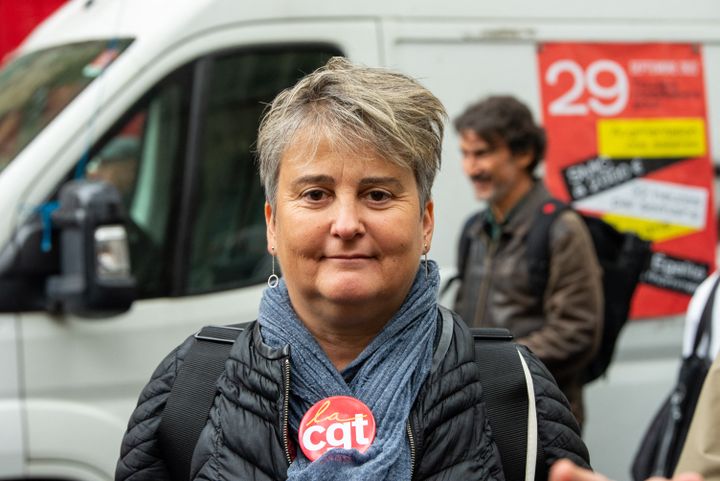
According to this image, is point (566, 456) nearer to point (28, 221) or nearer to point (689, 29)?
point (28, 221)

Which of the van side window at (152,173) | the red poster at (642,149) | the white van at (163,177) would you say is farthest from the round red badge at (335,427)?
the red poster at (642,149)

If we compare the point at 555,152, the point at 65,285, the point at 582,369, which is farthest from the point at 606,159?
the point at 65,285

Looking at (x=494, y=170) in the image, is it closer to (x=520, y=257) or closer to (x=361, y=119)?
(x=520, y=257)

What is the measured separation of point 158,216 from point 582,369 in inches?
60.0

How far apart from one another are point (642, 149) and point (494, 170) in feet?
2.79

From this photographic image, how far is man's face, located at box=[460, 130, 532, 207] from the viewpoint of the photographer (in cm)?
430

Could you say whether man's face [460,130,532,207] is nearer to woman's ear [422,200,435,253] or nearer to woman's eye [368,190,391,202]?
woman's ear [422,200,435,253]

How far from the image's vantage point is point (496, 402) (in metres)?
2.16

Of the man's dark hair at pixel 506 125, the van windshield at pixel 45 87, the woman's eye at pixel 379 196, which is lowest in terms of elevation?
the woman's eye at pixel 379 196

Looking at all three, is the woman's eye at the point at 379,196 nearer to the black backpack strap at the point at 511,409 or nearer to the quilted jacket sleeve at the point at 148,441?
the black backpack strap at the point at 511,409

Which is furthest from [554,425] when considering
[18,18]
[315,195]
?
[18,18]

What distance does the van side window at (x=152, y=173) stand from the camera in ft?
13.9

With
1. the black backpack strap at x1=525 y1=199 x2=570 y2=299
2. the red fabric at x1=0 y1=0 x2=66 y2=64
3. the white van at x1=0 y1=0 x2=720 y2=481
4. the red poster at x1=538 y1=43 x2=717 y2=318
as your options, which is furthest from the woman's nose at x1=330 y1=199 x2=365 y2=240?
the red fabric at x1=0 y1=0 x2=66 y2=64

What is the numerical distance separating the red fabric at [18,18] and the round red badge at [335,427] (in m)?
6.34
